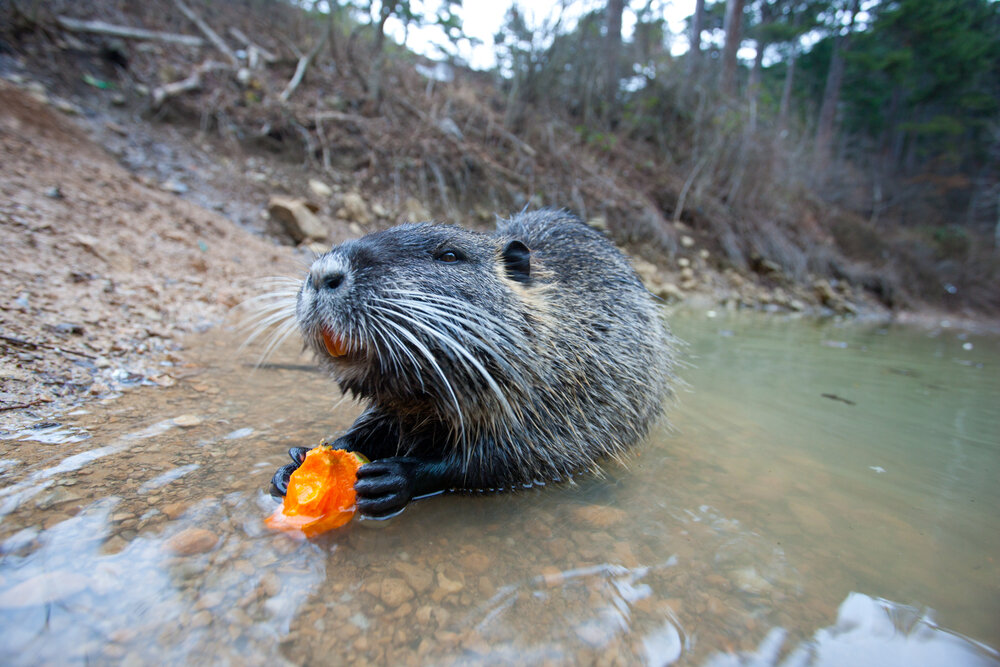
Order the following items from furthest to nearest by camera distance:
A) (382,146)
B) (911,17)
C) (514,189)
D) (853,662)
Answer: (911,17), (514,189), (382,146), (853,662)

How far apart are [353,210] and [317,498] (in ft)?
18.1

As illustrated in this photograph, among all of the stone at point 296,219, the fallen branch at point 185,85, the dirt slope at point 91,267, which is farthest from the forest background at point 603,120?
the dirt slope at point 91,267

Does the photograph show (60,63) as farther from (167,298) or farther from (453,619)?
(453,619)

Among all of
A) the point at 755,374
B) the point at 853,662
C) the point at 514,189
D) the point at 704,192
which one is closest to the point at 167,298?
the point at 853,662

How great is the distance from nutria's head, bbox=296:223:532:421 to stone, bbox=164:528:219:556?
0.58m

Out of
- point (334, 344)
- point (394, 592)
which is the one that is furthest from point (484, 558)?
point (334, 344)

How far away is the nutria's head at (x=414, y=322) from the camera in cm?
147

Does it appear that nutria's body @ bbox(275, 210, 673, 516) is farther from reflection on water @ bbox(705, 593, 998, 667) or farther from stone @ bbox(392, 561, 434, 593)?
reflection on water @ bbox(705, 593, 998, 667)

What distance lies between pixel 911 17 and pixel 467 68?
18436mm

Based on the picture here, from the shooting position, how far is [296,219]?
211 inches

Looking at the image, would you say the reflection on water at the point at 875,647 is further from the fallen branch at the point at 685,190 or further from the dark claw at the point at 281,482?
the fallen branch at the point at 685,190

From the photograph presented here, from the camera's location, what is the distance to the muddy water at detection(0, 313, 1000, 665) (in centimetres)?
100

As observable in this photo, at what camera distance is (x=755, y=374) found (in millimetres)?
3797

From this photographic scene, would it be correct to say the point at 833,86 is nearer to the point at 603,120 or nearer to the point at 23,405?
the point at 603,120
